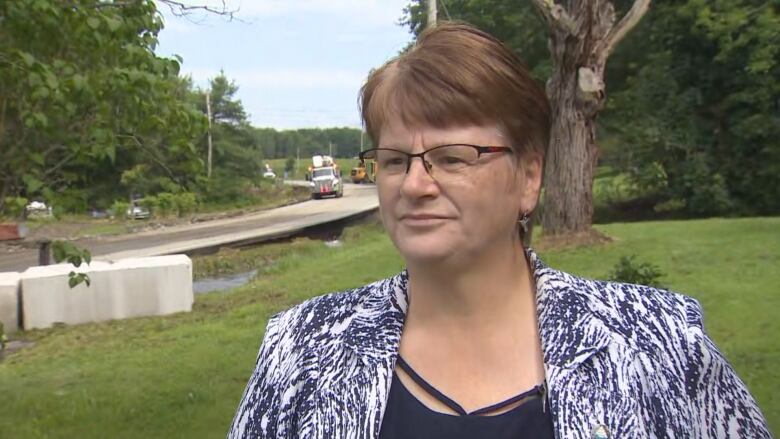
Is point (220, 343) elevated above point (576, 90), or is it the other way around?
point (576, 90)

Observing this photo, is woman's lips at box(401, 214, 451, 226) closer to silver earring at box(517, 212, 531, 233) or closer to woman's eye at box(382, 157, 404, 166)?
woman's eye at box(382, 157, 404, 166)

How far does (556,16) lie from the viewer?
10836 mm

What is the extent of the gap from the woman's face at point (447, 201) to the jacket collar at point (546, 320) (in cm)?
18

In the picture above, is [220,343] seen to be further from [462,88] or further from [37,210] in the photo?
[462,88]

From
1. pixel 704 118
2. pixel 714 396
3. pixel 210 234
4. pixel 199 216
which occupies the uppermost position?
pixel 704 118

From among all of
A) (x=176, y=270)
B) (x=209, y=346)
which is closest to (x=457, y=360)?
(x=209, y=346)

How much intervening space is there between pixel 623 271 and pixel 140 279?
279 inches

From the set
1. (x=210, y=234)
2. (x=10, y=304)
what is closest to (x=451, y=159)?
(x=10, y=304)

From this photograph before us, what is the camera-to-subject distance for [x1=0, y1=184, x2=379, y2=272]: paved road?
71.8 ft

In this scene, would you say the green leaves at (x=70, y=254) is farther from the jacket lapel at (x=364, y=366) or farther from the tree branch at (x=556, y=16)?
the tree branch at (x=556, y=16)

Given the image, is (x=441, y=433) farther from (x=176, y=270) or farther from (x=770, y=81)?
(x=770, y=81)

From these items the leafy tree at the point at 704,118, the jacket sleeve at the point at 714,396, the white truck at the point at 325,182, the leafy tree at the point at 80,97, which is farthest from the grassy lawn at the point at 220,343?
the white truck at the point at 325,182

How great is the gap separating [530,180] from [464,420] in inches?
20.9

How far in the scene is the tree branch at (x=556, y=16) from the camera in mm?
10766
